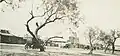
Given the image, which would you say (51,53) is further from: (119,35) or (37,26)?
(119,35)

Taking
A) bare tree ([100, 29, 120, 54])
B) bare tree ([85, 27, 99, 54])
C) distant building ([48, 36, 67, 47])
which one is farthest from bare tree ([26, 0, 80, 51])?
bare tree ([100, 29, 120, 54])

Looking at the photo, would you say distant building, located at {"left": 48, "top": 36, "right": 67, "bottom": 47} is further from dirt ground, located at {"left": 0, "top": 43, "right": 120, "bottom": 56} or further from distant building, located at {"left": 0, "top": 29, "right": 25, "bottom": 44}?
distant building, located at {"left": 0, "top": 29, "right": 25, "bottom": 44}

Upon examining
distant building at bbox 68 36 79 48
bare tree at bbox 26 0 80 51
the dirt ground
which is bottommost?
the dirt ground

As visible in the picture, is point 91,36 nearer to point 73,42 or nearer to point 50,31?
point 73,42

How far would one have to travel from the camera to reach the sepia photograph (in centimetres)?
227

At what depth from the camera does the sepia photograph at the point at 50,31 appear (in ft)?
7.44

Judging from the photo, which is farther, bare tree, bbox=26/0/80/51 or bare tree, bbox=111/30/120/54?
bare tree, bbox=111/30/120/54

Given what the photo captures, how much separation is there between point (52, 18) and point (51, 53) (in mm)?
370

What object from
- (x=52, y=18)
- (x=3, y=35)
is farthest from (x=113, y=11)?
(x=3, y=35)

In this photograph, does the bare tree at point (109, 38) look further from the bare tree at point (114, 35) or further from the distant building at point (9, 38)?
the distant building at point (9, 38)

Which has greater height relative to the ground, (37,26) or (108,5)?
(108,5)

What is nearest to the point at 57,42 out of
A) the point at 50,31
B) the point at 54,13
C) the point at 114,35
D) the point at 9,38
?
the point at 50,31

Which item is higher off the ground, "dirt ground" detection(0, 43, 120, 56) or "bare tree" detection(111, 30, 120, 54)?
"bare tree" detection(111, 30, 120, 54)

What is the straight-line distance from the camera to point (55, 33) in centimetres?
237
